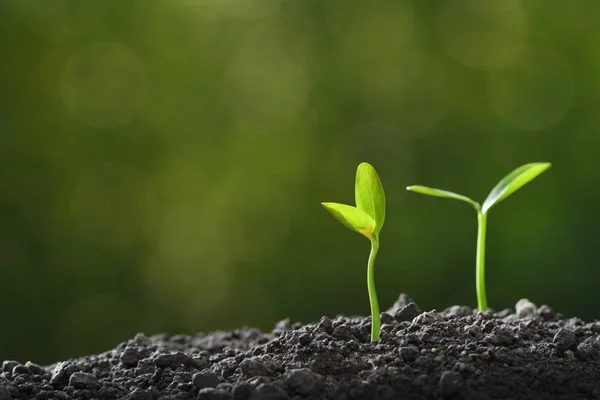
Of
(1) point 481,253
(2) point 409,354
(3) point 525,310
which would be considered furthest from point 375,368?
(3) point 525,310

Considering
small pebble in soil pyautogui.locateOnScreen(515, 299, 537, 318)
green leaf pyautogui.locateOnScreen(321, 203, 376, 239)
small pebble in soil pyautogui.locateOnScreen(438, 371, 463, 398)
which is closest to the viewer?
small pebble in soil pyautogui.locateOnScreen(438, 371, 463, 398)

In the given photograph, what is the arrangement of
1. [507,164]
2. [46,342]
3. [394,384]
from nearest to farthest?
[394,384] → [46,342] → [507,164]

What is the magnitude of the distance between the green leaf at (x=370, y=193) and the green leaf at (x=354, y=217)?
1.2 inches

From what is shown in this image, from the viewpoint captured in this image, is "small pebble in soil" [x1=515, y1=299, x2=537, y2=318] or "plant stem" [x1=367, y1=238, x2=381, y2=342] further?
"small pebble in soil" [x1=515, y1=299, x2=537, y2=318]

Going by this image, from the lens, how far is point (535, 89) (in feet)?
10.7

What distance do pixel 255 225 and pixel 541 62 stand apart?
1.61 meters

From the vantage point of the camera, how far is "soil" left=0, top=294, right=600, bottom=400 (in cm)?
75

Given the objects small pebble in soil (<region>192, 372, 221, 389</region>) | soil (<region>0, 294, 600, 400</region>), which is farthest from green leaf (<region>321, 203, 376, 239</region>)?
small pebble in soil (<region>192, 372, 221, 389</region>)

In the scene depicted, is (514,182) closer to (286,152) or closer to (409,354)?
(409,354)

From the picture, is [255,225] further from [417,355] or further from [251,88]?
[417,355]

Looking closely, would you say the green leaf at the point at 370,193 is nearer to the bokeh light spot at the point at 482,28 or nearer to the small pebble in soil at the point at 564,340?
the small pebble in soil at the point at 564,340

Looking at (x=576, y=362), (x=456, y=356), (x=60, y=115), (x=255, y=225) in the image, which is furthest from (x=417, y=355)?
(x=60, y=115)

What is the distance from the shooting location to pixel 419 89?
3344mm

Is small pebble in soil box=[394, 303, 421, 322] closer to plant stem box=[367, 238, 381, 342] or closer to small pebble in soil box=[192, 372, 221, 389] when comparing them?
plant stem box=[367, 238, 381, 342]
